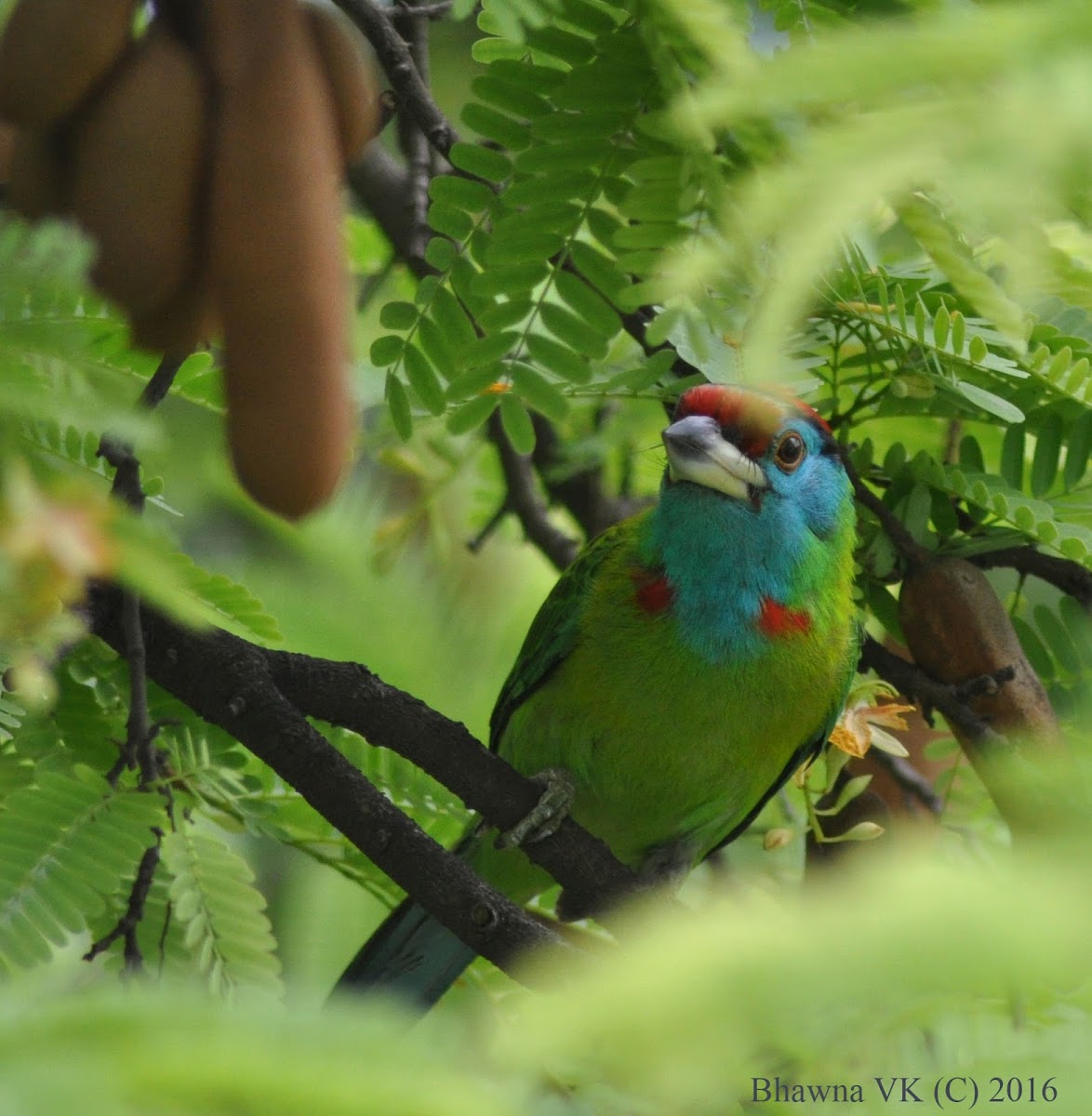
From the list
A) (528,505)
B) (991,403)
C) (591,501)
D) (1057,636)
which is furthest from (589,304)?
(591,501)

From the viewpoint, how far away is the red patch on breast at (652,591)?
2.27m

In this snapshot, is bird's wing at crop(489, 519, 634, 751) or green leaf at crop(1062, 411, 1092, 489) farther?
bird's wing at crop(489, 519, 634, 751)

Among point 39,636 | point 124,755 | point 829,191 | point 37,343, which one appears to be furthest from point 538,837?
point 829,191

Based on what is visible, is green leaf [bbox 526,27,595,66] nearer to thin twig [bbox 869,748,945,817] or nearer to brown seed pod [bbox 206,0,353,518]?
brown seed pod [bbox 206,0,353,518]

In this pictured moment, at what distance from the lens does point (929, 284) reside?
1.84 m

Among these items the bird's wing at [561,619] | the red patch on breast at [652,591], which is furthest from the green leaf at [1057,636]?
the bird's wing at [561,619]

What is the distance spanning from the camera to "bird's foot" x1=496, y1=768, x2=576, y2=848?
1.82m

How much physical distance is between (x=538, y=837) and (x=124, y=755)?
0.61m

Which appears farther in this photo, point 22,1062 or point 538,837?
point 538,837

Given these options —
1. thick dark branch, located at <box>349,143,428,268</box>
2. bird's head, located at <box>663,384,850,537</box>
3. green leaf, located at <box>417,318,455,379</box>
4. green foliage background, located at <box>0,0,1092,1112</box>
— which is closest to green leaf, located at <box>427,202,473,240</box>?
green foliage background, located at <box>0,0,1092,1112</box>

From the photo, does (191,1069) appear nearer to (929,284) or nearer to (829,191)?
(829,191)

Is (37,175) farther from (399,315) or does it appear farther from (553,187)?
(399,315)

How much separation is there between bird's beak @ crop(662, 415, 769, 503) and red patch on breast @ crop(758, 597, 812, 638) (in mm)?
172

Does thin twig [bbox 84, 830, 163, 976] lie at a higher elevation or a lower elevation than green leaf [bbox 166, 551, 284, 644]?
lower
